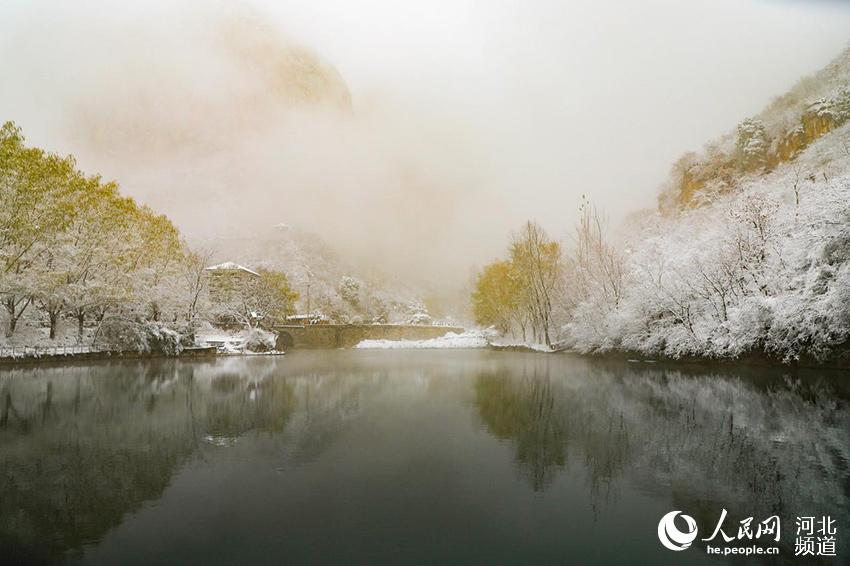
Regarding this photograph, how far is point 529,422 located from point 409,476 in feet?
17.9

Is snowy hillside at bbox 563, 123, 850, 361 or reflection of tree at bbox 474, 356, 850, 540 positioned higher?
snowy hillside at bbox 563, 123, 850, 361

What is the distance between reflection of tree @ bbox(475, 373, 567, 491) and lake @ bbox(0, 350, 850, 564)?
10cm

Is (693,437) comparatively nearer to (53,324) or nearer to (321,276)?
(53,324)

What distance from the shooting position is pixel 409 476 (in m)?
8.52

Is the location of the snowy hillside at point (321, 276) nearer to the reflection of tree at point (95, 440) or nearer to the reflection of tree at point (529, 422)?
the reflection of tree at point (95, 440)

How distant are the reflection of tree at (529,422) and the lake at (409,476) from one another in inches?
3.7

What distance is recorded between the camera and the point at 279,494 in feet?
24.7

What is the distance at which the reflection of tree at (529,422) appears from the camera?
9117mm

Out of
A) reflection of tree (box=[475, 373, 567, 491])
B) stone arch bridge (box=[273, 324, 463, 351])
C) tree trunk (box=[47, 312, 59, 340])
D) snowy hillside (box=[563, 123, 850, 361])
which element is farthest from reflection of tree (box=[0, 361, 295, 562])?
stone arch bridge (box=[273, 324, 463, 351])

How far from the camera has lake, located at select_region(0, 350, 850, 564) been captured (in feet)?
19.1

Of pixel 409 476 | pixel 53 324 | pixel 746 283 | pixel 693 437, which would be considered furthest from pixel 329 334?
pixel 409 476

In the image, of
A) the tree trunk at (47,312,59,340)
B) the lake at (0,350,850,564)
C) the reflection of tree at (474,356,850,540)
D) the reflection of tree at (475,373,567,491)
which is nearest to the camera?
the lake at (0,350,850,564)

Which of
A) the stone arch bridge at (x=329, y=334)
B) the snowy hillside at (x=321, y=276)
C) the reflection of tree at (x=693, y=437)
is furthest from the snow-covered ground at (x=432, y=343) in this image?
the reflection of tree at (x=693, y=437)

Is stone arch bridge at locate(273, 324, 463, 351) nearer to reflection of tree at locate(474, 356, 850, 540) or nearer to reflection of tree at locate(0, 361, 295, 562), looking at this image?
reflection of tree at locate(0, 361, 295, 562)
